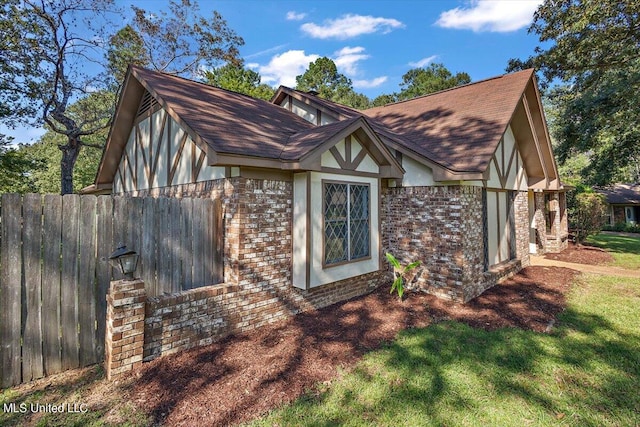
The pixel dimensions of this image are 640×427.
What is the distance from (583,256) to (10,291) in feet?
53.9

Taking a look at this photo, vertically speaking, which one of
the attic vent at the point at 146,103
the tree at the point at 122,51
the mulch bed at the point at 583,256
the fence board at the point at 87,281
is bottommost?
the mulch bed at the point at 583,256

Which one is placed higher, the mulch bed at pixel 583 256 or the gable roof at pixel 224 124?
the gable roof at pixel 224 124

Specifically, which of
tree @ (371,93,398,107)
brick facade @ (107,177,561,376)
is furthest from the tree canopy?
brick facade @ (107,177,561,376)

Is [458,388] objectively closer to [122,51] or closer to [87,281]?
[87,281]

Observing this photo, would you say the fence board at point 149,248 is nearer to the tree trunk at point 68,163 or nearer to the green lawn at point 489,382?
the green lawn at point 489,382

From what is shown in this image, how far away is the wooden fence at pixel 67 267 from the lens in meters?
3.73

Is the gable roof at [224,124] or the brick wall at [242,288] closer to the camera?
the brick wall at [242,288]

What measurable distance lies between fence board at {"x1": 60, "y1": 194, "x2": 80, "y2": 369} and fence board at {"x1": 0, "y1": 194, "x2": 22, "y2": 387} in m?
0.42

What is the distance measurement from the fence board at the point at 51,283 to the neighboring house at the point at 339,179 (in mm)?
2194

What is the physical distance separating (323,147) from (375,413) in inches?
165

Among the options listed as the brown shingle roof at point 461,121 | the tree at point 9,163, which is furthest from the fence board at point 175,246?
the tree at point 9,163

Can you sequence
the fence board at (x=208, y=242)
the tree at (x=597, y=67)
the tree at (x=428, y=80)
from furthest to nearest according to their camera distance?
the tree at (x=428, y=80) < the tree at (x=597, y=67) < the fence board at (x=208, y=242)

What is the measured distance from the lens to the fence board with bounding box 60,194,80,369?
13.3 ft

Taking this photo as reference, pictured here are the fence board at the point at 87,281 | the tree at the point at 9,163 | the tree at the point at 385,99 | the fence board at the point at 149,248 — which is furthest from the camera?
the tree at the point at 385,99
